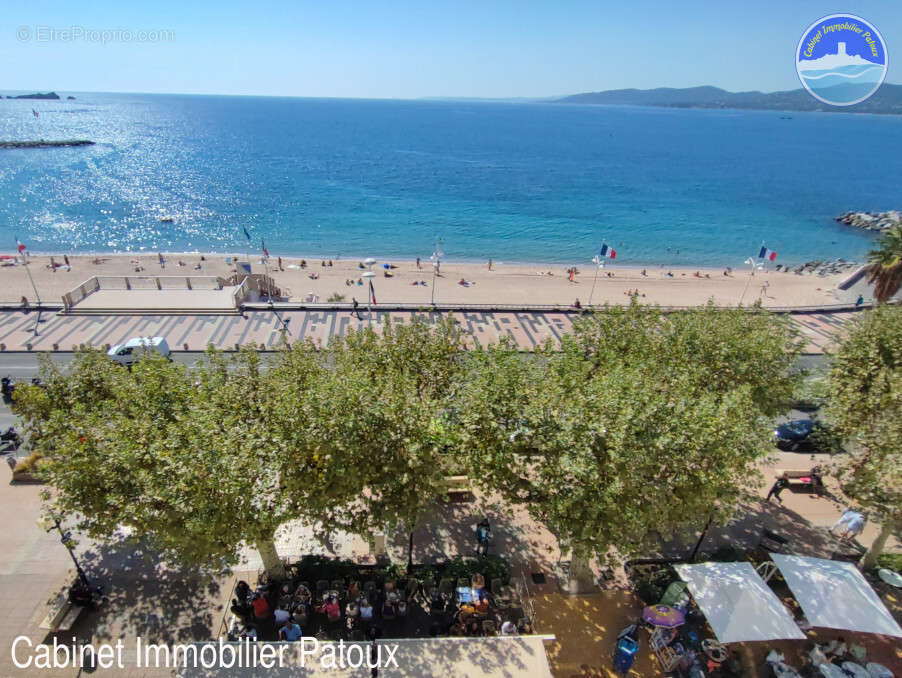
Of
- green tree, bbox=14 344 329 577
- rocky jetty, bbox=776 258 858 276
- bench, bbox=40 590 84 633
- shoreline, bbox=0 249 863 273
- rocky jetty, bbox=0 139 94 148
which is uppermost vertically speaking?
green tree, bbox=14 344 329 577

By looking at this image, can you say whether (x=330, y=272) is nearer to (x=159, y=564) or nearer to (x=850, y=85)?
(x=159, y=564)

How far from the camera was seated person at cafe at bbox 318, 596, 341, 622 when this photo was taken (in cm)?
1268

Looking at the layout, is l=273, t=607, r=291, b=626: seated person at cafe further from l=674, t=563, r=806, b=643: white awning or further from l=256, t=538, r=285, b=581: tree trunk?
l=674, t=563, r=806, b=643: white awning

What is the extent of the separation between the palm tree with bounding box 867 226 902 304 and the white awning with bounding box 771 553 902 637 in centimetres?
2532

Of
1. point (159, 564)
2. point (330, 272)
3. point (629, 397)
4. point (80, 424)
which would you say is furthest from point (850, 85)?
point (330, 272)

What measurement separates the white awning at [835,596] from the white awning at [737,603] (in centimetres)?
81

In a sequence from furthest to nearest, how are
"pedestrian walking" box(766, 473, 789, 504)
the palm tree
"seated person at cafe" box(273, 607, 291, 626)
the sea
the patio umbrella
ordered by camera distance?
the sea, the palm tree, "pedestrian walking" box(766, 473, 789, 504), "seated person at cafe" box(273, 607, 291, 626), the patio umbrella

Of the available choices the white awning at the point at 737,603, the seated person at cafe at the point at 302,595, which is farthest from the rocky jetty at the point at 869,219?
the seated person at cafe at the point at 302,595

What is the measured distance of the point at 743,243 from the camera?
74562mm

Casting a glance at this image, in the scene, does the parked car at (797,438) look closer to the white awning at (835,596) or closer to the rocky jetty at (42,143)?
the white awning at (835,596)

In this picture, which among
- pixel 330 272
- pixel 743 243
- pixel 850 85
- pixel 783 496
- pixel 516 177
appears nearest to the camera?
pixel 850 85

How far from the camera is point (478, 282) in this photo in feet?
166

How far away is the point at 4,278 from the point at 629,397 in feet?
190

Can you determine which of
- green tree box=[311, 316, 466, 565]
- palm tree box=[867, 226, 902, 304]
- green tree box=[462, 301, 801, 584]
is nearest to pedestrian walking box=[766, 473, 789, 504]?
green tree box=[462, 301, 801, 584]
